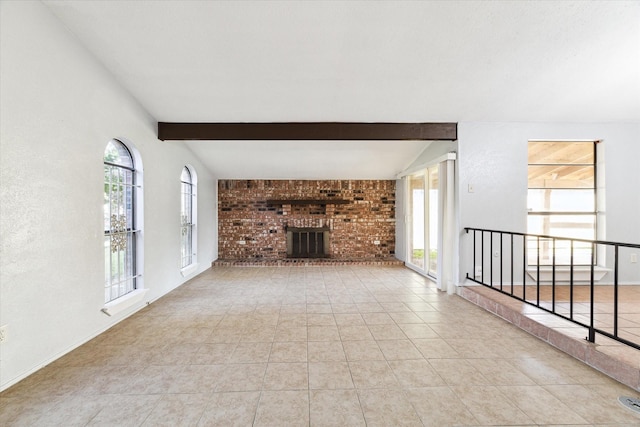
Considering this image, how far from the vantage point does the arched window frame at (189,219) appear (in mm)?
5109

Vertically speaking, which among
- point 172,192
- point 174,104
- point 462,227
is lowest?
point 462,227

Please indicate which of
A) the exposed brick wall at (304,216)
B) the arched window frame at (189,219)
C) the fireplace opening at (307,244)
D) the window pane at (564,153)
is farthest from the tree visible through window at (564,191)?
the arched window frame at (189,219)

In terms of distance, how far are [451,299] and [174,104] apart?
4.18m

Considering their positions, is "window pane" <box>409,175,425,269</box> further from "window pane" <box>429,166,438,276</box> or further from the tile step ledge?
the tile step ledge

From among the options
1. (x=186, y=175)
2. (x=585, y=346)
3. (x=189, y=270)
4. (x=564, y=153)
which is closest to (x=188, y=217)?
(x=186, y=175)

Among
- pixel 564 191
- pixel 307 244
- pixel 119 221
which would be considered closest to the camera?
pixel 119 221

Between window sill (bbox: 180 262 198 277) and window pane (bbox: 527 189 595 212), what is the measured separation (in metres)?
5.14

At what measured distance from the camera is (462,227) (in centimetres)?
403

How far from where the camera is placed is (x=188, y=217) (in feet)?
17.5

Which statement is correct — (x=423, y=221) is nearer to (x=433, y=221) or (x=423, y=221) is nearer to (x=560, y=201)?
(x=433, y=221)

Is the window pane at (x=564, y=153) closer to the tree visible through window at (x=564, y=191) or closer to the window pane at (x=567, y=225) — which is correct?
the tree visible through window at (x=564, y=191)

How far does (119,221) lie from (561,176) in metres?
5.57

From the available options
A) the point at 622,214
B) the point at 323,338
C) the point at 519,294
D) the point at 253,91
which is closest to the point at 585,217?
the point at 622,214

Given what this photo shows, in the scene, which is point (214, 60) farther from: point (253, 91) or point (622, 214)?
point (622, 214)
